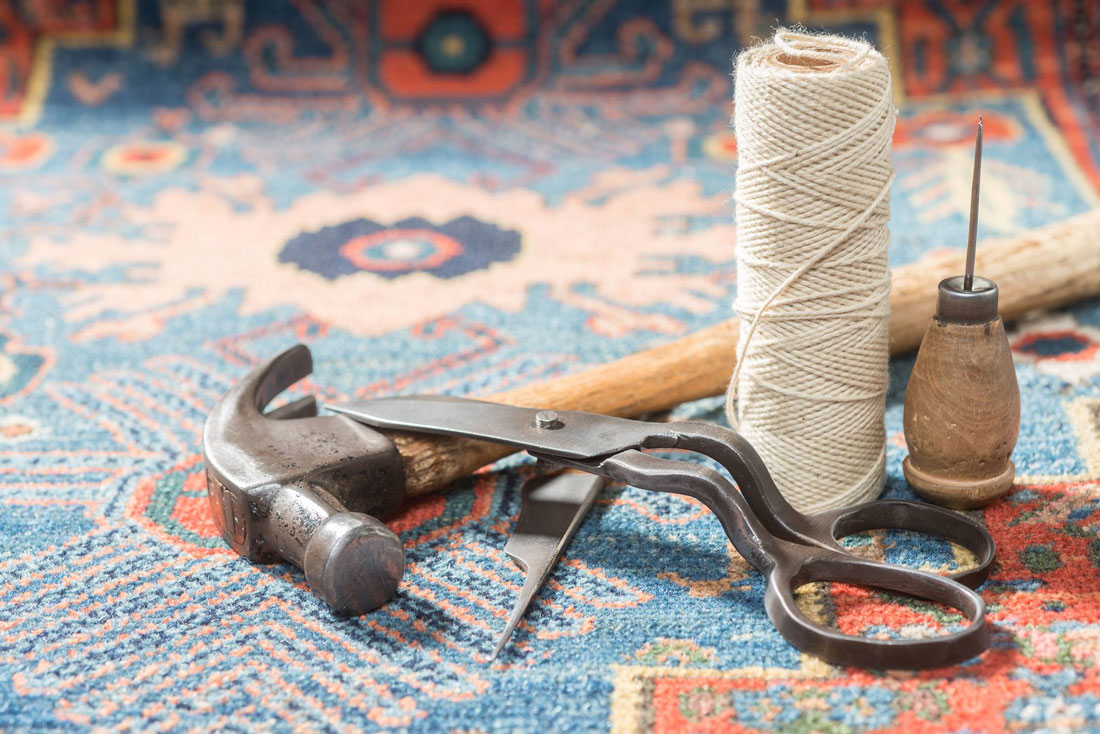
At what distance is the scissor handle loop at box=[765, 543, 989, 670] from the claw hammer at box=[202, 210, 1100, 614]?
1.22ft

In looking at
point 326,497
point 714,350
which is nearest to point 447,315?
point 714,350

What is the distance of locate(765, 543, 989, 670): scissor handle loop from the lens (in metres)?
1.01

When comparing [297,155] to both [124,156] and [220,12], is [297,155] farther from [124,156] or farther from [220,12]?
[220,12]

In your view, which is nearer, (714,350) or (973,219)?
(973,219)

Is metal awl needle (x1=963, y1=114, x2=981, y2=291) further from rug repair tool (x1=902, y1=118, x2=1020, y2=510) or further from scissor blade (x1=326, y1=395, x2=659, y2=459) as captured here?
scissor blade (x1=326, y1=395, x2=659, y2=459)

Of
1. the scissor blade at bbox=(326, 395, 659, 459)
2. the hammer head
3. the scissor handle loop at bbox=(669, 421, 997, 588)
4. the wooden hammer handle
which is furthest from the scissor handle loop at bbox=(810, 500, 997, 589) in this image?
the hammer head

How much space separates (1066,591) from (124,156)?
2.22 metres

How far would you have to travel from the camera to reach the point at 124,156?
104 inches

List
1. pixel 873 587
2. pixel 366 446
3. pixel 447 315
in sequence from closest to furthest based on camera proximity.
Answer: pixel 873 587 → pixel 366 446 → pixel 447 315

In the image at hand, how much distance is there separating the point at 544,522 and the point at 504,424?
0.12 m

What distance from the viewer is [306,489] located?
117cm

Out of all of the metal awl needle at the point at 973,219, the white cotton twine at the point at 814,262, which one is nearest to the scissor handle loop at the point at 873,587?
the white cotton twine at the point at 814,262

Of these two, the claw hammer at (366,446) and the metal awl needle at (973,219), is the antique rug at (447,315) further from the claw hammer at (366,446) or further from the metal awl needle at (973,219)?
the metal awl needle at (973,219)

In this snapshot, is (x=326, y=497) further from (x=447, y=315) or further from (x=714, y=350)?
(x=447, y=315)
